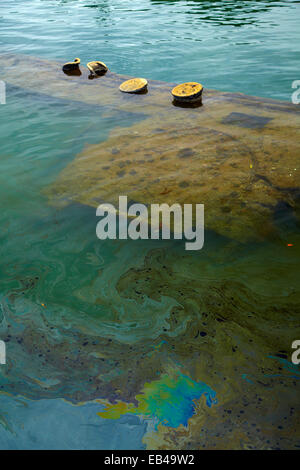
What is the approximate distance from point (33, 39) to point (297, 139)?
35.2ft

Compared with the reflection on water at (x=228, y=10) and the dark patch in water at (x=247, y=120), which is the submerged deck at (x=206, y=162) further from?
the reflection on water at (x=228, y=10)

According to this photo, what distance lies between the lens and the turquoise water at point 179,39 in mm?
8172

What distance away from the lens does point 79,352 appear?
2.61 meters

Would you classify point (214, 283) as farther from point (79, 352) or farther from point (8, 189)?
point (8, 189)

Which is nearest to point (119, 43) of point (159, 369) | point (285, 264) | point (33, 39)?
point (33, 39)

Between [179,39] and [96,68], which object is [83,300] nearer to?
[96,68]
